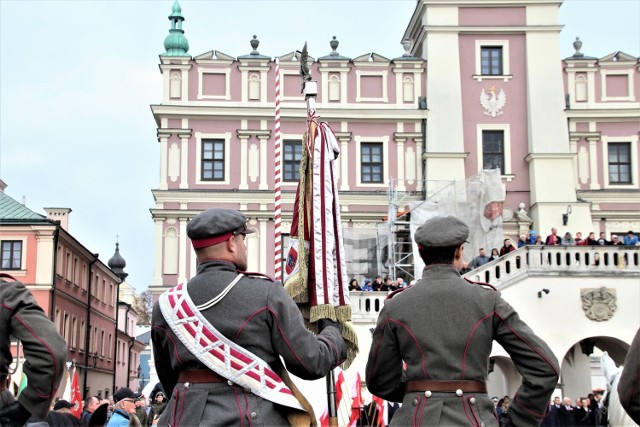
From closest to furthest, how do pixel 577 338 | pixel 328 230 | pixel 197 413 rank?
pixel 197 413 → pixel 328 230 → pixel 577 338

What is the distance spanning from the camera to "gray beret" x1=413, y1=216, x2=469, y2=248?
5.82 meters

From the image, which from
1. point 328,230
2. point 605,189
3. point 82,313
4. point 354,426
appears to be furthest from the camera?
point 82,313

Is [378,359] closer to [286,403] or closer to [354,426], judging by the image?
[286,403]

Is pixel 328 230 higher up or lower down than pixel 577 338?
higher up

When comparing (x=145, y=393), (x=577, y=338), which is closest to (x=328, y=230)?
(x=145, y=393)

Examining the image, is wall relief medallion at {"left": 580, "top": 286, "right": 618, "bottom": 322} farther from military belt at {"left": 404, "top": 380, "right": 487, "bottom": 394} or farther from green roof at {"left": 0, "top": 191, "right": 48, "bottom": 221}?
green roof at {"left": 0, "top": 191, "right": 48, "bottom": 221}

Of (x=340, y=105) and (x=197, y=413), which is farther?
(x=340, y=105)

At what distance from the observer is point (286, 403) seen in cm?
517

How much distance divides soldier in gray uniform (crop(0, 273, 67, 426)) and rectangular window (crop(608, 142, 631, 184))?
3607 centimetres

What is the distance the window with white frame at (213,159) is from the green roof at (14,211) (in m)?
8.09

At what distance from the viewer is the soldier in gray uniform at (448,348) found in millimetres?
5500

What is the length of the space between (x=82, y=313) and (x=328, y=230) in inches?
1630

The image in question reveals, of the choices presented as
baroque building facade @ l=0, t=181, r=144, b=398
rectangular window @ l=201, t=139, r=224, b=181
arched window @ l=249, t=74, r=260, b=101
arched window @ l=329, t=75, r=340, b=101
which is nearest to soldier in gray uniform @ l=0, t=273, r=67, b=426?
baroque building facade @ l=0, t=181, r=144, b=398

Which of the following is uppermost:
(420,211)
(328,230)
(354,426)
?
(420,211)
